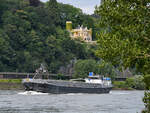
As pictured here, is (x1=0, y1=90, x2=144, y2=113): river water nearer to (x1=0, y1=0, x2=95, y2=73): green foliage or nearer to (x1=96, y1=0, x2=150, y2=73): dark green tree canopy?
(x1=96, y1=0, x2=150, y2=73): dark green tree canopy

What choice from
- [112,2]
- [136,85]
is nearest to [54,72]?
[136,85]

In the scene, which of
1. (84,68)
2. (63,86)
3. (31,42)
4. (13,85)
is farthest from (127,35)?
(31,42)

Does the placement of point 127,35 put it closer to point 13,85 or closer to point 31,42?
point 13,85

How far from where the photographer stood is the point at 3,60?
15162 cm

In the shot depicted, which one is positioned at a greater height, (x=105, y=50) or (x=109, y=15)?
(x=109, y=15)

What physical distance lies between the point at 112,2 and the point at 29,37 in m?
→ 145

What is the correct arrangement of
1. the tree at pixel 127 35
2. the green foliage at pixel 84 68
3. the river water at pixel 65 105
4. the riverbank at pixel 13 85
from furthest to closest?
the green foliage at pixel 84 68, the riverbank at pixel 13 85, the river water at pixel 65 105, the tree at pixel 127 35

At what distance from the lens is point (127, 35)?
24.2 metres

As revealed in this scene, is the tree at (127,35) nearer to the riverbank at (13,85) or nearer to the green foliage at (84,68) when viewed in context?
the riverbank at (13,85)

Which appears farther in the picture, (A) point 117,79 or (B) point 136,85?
(A) point 117,79

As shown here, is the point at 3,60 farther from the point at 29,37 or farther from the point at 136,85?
the point at 136,85

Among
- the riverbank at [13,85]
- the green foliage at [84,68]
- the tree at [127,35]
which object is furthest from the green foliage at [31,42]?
the tree at [127,35]

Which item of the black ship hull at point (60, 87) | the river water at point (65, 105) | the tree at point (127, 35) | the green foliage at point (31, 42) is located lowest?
the river water at point (65, 105)

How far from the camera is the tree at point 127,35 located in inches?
923
